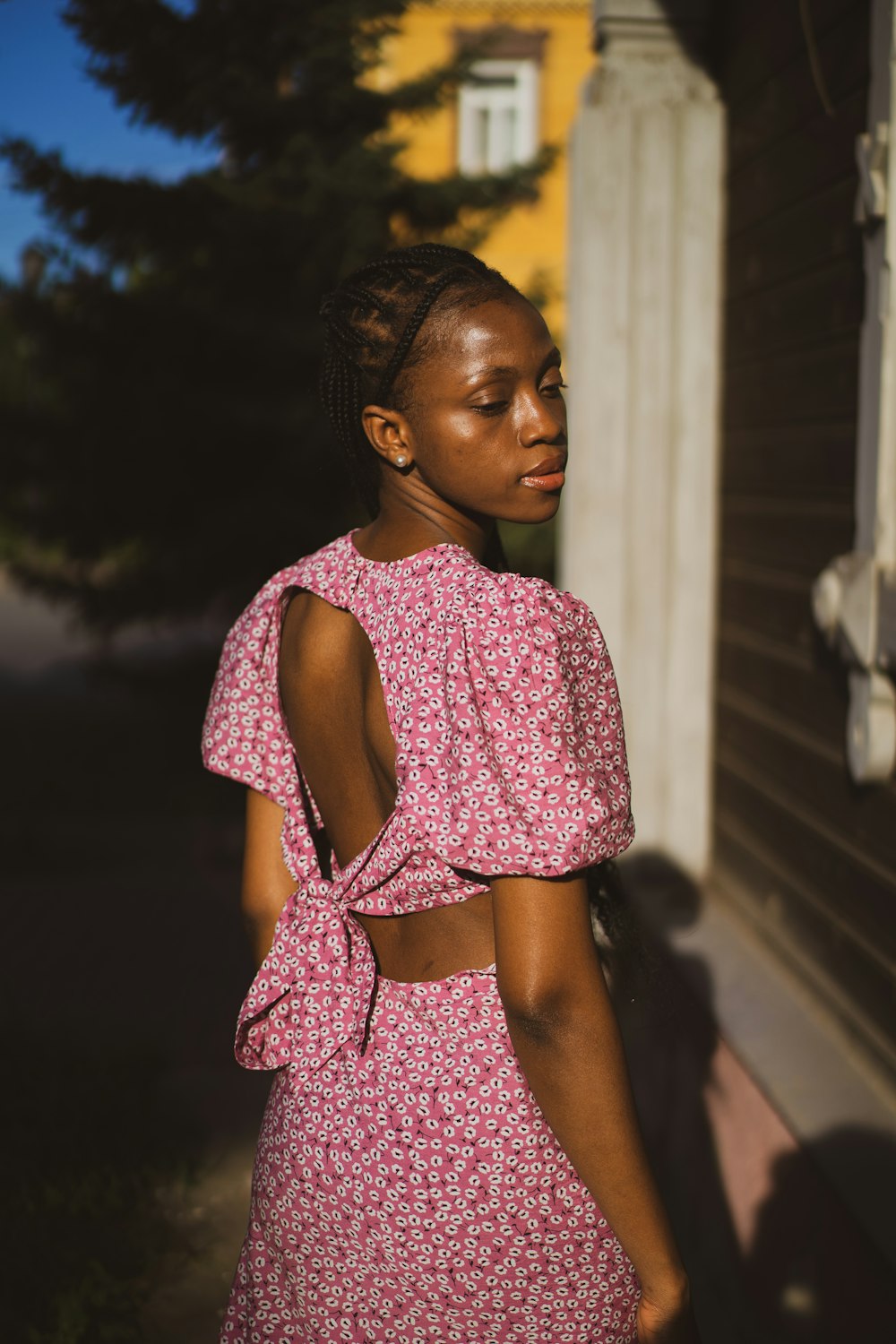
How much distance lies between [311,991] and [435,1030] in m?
0.19

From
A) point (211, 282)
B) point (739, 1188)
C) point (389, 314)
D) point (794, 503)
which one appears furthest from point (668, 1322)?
point (211, 282)

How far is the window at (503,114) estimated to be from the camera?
1848 cm

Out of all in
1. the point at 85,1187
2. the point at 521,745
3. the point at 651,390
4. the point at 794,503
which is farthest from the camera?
the point at 651,390

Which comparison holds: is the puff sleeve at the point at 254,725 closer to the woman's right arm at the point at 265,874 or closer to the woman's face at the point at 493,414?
the woman's right arm at the point at 265,874

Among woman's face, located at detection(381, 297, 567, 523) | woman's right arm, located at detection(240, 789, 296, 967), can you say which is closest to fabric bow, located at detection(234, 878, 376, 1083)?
woman's right arm, located at detection(240, 789, 296, 967)

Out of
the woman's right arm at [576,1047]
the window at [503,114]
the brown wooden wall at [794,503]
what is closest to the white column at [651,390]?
the brown wooden wall at [794,503]

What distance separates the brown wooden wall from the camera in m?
3.33

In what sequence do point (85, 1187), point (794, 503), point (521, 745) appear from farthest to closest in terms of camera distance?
point (794, 503), point (85, 1187), point (521, 745)

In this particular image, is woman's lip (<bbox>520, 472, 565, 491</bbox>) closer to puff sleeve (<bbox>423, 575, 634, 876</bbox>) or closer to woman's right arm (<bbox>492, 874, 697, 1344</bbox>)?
puff sleeve (<bbox>423, 575, 634, 876</bbox>)

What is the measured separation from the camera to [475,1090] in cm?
150

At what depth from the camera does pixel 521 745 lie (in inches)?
53.2

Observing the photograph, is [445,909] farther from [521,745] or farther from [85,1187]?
[85,1187]

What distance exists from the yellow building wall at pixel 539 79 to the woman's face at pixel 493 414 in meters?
16.1

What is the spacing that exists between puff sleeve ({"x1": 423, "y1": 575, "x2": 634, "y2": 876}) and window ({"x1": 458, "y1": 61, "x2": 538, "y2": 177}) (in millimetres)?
18393
